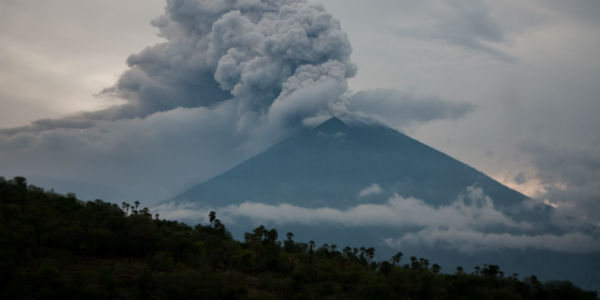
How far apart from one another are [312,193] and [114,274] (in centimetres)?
15645

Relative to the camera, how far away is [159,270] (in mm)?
43594

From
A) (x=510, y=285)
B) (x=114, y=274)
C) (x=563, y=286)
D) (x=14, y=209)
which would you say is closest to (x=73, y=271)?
(x=114, y=274)

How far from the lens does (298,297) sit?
37469mm

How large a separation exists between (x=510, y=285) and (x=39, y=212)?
44.9m

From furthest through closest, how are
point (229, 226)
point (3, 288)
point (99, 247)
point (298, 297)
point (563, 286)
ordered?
point (229, 226) < point (99, 247) < point (563, 286) < point (298, 297) < point (3, 288)

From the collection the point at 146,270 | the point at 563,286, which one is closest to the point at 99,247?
the point at 146,270

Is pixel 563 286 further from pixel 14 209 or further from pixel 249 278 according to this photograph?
pixel 14 209

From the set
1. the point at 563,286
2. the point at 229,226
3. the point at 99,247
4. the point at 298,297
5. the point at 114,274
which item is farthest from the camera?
the point at 229,226

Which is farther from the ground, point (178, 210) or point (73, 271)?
point (178, 210)

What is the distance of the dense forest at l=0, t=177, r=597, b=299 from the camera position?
3622 cm

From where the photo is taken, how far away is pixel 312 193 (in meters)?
196

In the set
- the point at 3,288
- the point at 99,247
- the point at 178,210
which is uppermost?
the point at 178,210

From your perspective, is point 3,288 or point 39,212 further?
point 39,212

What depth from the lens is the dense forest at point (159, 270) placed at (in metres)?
36.2
